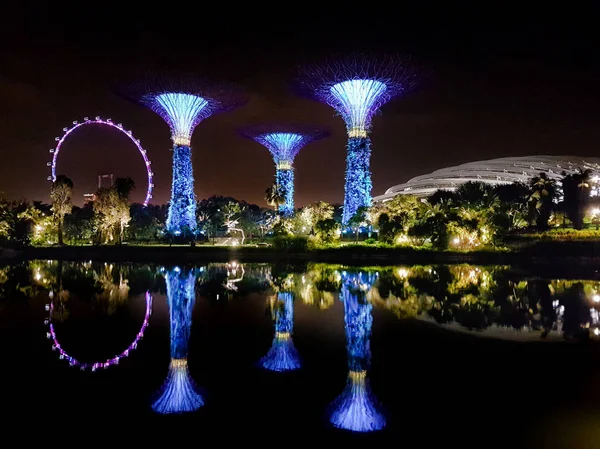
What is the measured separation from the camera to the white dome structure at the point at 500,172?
78.8 metres

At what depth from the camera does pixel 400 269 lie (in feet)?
96.7

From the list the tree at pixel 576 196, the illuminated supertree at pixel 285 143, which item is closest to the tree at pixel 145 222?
the illuminated supertree at pixel 285 143

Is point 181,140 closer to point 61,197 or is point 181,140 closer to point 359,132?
point 61,197

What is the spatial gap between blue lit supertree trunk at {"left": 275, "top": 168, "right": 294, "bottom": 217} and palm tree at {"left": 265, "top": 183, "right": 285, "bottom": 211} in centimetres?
209

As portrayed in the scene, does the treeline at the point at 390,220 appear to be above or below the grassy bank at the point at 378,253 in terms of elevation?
above

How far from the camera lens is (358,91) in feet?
156

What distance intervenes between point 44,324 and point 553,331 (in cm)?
1344

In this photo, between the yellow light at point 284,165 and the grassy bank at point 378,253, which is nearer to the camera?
the grassy bank at point 378,253

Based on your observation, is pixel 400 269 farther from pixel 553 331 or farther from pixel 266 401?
pixel 266 401

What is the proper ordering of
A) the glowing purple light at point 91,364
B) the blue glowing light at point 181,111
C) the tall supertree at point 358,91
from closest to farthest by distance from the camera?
1. the glowing purple light at point 91,364
2. the tall supertree at point 358,91
3. the blue glowing light at point 181,111

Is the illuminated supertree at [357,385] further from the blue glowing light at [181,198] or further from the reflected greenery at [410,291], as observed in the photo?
the blue glowing light at [181,198]

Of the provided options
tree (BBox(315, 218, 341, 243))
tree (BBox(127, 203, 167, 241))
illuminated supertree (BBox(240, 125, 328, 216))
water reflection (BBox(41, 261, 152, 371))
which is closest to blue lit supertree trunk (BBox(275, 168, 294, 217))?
illuminated supertree (BBox(240, 125, 328, 216))

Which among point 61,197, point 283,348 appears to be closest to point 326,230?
point 61,197

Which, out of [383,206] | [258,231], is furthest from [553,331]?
[258,231]
